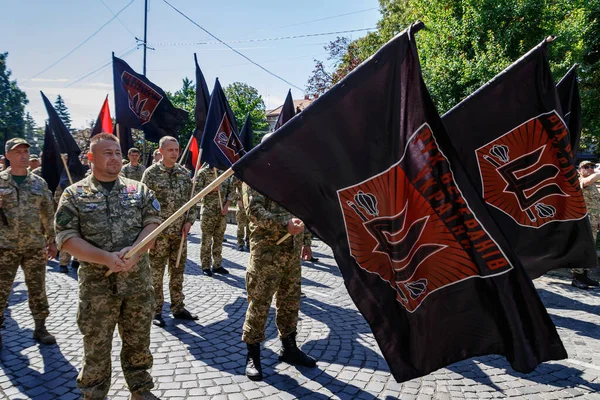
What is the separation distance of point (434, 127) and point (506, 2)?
1209 cm

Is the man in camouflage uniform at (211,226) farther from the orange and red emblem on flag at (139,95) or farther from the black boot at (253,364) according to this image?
the black boot at (253,364)

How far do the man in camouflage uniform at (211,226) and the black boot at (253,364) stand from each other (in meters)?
4.11

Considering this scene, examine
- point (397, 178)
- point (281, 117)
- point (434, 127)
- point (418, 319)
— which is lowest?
point (418, 319)

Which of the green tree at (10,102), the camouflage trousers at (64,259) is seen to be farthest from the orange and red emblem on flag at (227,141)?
the green tree at (10,102)

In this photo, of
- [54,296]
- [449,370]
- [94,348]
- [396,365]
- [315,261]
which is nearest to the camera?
[396,365]

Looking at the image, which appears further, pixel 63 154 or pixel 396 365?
pixel 63 154

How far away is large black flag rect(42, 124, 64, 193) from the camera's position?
731 cm

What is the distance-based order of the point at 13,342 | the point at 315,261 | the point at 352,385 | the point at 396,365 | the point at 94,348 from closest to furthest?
the point at 396,365 → the point at 94,348 → the point at 352,385 → the point at 13,342 → the point at 315,261

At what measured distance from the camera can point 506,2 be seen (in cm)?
1164

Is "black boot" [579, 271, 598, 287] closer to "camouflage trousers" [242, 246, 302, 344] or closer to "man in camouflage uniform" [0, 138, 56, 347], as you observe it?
"camouflage trousers" [242, 246, 302, 344]

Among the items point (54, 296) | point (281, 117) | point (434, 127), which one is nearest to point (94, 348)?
point (434, 127)

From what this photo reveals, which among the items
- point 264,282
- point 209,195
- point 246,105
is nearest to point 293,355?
point 264,282

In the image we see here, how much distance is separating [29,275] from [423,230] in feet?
15.1

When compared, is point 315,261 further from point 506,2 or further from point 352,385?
point 506,2
